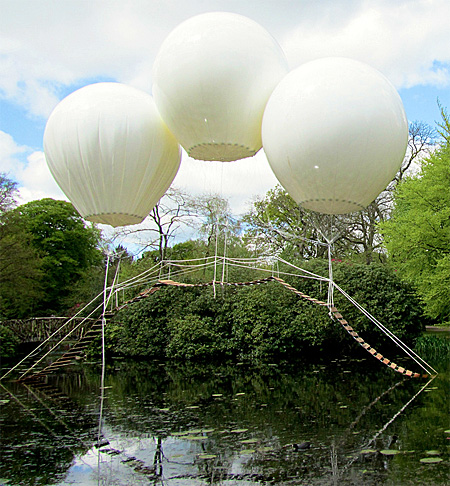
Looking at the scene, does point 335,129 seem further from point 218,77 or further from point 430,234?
point 430,234

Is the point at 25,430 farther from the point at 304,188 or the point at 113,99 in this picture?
the point at 304,188

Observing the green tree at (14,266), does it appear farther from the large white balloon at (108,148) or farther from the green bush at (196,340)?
the large white balloon at (108,148)

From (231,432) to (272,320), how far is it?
8.99 m

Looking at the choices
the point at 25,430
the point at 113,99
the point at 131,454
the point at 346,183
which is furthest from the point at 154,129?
the point at 25,430

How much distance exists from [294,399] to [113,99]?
559cm

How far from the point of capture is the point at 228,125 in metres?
4.12

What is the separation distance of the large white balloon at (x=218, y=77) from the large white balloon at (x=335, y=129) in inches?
11.7

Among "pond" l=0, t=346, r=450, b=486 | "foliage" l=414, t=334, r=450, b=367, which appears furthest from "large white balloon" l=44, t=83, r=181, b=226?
"foliage" l=414, t=334, r=450, b=367

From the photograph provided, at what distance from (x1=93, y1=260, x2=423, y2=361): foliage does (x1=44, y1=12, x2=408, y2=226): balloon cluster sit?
1024cm

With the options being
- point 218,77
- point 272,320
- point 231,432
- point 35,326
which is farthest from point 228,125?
point 35,326

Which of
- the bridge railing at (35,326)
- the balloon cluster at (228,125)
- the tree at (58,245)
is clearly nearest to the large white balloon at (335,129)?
the balloon cluster at (228,125)

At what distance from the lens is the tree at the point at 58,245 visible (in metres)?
28.3

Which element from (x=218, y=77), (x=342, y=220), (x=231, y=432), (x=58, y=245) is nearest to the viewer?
(x=218, y=77)

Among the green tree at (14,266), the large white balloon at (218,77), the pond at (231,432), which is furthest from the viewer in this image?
the green tree at (14,266)
